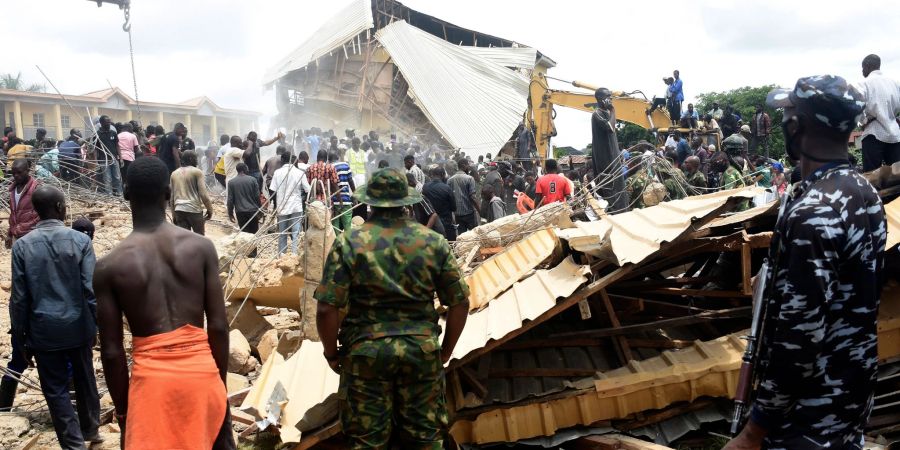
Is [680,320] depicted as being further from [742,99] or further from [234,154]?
[742,99]

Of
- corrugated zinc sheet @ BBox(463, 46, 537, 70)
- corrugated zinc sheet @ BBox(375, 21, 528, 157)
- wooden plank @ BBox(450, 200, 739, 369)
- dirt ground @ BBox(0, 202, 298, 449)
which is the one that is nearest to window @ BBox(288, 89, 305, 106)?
corrugated zinc sheet @ BBox(375, 21, 528, 157)

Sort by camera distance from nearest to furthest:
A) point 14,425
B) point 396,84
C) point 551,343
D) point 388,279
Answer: point 388,279 → point 551,343 → point 14,425 → point 396,84

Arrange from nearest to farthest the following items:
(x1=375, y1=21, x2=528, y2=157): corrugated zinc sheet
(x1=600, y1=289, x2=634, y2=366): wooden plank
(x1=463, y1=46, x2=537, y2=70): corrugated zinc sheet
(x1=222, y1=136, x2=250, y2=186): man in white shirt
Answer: (x1=600, y1=289, x2=634, y2=366): wooden plank, (x1=222, y1=136, x2=250, y2=186): man in white shirt, (x1=375, y1=21, x2=528, y2=157): corrugated zinc sheet, (x1=463, y1=46, x2=537, y2=70): corrugated zinc sheet

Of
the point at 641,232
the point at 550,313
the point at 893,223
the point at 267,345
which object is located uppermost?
the point at 893,223

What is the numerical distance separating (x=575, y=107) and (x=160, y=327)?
58.3ft

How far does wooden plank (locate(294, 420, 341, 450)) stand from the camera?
3.75 m

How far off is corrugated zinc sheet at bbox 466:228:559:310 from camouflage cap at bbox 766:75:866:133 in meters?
3.08

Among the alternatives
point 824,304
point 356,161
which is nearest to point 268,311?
point 824,304

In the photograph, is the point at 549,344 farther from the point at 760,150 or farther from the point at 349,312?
the point at 760,150

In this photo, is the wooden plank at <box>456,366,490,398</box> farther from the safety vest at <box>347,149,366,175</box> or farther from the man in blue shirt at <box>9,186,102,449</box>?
the safety vest at <box>347,149,366,175</box>

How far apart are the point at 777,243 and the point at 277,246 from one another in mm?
7798

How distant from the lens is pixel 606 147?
8.72m

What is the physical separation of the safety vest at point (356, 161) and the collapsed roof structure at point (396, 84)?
7.97 meters

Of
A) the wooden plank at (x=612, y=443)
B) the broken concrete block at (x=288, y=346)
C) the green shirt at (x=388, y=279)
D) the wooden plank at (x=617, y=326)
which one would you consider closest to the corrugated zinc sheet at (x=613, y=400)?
the wooden plank at (x=612, y=443)
